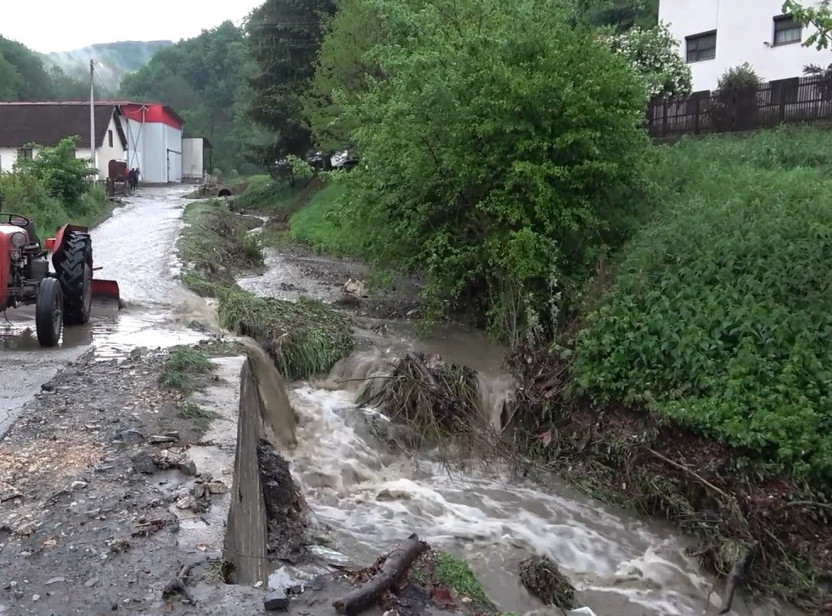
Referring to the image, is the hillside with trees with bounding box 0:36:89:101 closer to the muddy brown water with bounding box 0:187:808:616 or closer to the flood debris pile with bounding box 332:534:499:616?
the muddy brown water with bounding box 0:187:808:616

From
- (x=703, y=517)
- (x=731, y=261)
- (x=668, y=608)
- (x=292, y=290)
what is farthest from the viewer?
(x=292, y=290)

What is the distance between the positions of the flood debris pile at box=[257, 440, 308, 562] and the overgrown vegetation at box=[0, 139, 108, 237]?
15.6 meters

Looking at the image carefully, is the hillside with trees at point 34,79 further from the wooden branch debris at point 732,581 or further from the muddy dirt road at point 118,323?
the wooden branch debris at point 732,581

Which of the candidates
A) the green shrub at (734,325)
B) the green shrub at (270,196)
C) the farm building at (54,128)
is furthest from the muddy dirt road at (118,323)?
the farm building at (54,128)

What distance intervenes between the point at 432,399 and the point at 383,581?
5.32 meters

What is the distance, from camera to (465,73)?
11.7 meters

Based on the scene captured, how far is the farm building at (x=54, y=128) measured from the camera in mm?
42781

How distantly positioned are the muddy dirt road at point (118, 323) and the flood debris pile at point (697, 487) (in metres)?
4.48

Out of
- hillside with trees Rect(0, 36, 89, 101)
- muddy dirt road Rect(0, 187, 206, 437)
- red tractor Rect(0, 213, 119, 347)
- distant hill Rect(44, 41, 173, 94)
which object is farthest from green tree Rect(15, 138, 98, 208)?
hillside with trees Rect(0, 36, 89, 101)

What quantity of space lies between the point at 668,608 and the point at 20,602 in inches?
191

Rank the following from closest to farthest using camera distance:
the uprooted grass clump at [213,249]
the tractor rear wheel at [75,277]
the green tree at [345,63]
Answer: the tractor rear wheel at [75,277] < the uprooted grass clump at [213,249] < the green tree at [345,63]

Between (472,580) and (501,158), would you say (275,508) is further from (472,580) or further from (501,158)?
(501,158)

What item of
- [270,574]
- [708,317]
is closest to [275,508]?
[270,574]

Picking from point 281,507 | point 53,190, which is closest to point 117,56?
point 53,190
